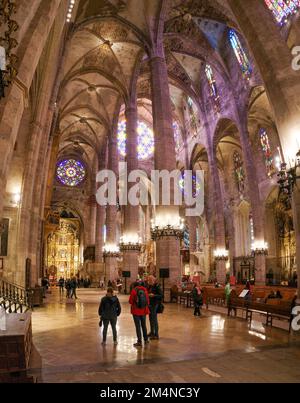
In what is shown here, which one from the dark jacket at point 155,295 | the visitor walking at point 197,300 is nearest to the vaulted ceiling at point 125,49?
the visitor walking at point 197,300

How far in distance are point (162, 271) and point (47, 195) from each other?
12162 millimetres

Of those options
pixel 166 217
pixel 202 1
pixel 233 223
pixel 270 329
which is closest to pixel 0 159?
pixel 270 329

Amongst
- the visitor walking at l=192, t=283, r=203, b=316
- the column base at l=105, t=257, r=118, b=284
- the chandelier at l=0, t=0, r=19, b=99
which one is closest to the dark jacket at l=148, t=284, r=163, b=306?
the visitor walking at l=192, t=283, r=203, b=316

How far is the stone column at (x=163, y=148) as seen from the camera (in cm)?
1686

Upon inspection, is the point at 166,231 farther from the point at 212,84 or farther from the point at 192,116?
the point at 192,116

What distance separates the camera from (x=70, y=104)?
32.4 metres

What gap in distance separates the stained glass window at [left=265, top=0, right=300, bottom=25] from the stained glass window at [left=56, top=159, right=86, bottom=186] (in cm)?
3016

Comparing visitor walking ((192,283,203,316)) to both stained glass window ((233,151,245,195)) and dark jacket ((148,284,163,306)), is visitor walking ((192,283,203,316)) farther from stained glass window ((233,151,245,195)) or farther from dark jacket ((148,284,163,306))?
stained glass window ((233,151,245,195))

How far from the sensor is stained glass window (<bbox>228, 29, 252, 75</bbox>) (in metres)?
24.8

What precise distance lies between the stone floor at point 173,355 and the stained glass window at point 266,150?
22.4 meters

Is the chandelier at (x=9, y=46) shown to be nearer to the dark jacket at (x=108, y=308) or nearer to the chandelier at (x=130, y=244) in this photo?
the dark jacket at (x=108, y=308)

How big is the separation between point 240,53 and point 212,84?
4582 millimetres

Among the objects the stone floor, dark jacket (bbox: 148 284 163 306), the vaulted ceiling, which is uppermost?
the vaulted ceiling
